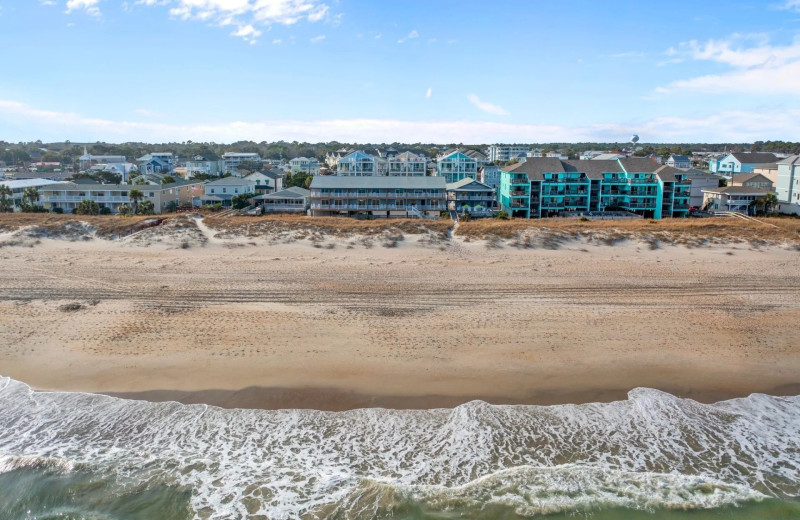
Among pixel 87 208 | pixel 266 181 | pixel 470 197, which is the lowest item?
pixel 87 208

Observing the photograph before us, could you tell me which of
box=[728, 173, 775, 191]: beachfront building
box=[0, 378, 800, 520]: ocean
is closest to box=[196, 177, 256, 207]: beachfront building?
box=[0, 378, 800, 520]: ocean

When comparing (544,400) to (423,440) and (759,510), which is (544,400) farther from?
(759,510)

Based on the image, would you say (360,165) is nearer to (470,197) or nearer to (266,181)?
(266,181)

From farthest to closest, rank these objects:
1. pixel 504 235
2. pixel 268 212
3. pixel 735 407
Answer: pixel 268 212, pixel 504 235, pixel 735 407

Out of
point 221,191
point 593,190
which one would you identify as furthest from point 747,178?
point 221,191

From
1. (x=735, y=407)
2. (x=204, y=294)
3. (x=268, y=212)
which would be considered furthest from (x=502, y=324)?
(x=268, y=212)

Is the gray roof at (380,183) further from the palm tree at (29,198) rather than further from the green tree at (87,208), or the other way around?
the palm tree at (29,198)
